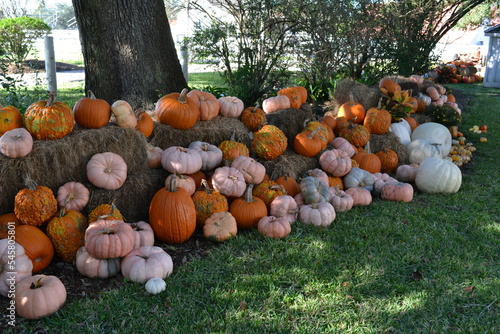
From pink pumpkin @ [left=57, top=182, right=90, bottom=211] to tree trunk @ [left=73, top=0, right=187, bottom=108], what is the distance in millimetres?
2289

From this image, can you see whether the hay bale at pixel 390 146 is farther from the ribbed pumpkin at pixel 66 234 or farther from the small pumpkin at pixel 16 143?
the small pumpkin at pixel 16 143

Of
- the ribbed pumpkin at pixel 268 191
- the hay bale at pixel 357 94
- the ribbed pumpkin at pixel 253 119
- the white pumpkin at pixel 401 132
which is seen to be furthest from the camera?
the hay bale at pixel 357 94

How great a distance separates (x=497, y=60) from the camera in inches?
707

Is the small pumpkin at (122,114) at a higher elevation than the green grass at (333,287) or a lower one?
higher

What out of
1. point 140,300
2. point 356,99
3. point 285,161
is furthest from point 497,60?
point 140,300

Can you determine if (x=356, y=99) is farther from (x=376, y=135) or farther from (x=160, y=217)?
(x=160, y=217)

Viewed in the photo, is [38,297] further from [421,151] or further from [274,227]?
[421,151]

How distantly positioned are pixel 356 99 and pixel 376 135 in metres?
1.32

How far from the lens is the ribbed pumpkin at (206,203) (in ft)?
15.0

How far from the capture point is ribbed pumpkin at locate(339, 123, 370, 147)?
22.2ft

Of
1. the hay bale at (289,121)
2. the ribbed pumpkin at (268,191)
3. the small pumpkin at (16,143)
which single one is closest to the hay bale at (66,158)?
the small pumpkin at (16,143)

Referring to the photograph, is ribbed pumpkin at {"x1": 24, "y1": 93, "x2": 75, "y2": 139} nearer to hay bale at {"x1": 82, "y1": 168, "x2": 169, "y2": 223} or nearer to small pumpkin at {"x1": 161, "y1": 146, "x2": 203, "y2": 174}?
hay bale at {"x1": 82, "y1": 168, "x2": 169, "y2": 223}

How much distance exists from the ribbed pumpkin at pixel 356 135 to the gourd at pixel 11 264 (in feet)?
15.7

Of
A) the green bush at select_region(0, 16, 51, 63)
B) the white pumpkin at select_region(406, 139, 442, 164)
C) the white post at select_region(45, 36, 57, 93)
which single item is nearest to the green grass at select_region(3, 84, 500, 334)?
the white pumpkin at select_region(406, 139, 442, 164)
